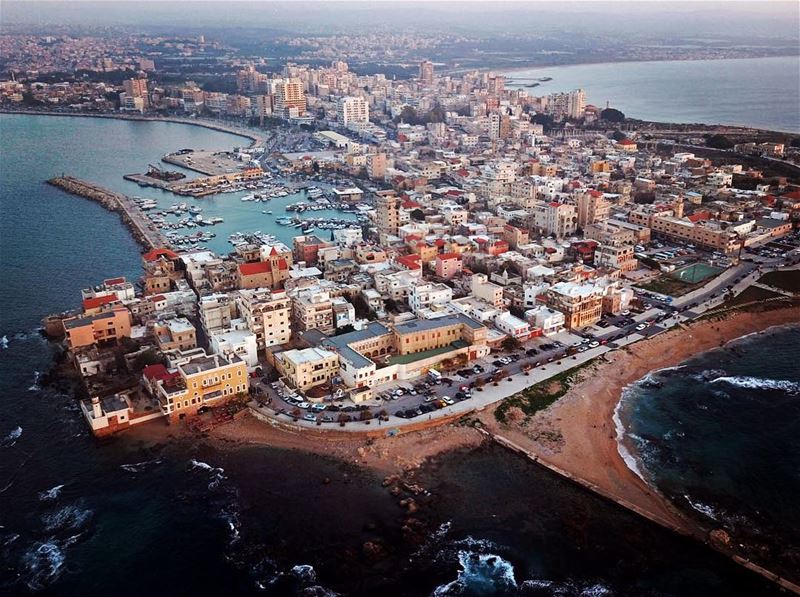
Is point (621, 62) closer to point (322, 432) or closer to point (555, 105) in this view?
point (555, 105)

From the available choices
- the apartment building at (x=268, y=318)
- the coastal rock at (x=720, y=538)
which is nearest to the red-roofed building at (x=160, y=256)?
the apartment building at (x=268, y=318)

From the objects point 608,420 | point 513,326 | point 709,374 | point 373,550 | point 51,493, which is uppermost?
point 513,326

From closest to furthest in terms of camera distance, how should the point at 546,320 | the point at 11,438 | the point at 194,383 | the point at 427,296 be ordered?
the point at 11,438
the point at 194,383
the point at 546,320
the point at 427,296

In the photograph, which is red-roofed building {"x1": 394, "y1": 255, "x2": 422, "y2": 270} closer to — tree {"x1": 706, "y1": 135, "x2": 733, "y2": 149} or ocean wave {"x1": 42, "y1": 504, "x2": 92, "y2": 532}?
ocean wave {"x1": 42, "y1": 504, "x2": 92, "y2": 532}

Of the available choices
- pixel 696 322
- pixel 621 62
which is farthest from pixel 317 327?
pixel 621 62

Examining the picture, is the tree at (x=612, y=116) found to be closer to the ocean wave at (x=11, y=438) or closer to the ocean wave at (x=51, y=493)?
the ocean wave at (x=11, y=438)

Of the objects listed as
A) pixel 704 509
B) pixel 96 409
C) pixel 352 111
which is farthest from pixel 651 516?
pixel 352 111

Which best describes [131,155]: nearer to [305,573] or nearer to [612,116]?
[612,116]
